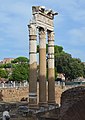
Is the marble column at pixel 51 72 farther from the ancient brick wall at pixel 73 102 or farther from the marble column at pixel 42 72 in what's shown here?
the ancient brick wall at pixel 73 102

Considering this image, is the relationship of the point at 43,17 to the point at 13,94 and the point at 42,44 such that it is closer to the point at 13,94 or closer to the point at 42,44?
the point at 42,44

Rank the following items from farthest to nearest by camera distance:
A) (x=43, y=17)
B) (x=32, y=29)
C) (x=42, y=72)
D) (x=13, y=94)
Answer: (x=13, y=94) < (x=43, y=17) < (x=42, y=72) < (x=32, y=29)

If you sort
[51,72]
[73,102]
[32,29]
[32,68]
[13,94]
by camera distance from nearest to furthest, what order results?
1. [73,102]
2. [32,68]
3. [32,29]
4. [51,72]
5. [13,94]

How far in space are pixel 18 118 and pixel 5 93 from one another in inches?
684

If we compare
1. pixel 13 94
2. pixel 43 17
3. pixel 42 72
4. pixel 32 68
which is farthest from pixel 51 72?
pixel 13 94

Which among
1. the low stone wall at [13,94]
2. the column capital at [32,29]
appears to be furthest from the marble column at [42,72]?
the low stone wall at [13,94]

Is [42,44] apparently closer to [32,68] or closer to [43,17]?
[43,17]

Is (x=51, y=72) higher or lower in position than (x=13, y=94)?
higher

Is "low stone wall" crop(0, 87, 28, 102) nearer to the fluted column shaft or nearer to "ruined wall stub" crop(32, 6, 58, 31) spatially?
"ruined wall stub" crop(32, 6, 58, 31)

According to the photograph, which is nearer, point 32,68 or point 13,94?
point 32,68

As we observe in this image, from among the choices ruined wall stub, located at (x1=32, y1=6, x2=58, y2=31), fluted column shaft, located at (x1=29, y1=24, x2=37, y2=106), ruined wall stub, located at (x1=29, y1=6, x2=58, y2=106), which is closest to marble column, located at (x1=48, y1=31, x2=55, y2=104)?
ruined wall stub, located at (x1=29, y1=6, x2=58, y2=106)

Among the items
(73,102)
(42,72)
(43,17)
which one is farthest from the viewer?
(43,17)

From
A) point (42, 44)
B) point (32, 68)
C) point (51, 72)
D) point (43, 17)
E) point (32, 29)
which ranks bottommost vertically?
point (51, 72)

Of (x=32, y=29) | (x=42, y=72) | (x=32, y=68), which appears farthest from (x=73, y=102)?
(x=42, y=72)
